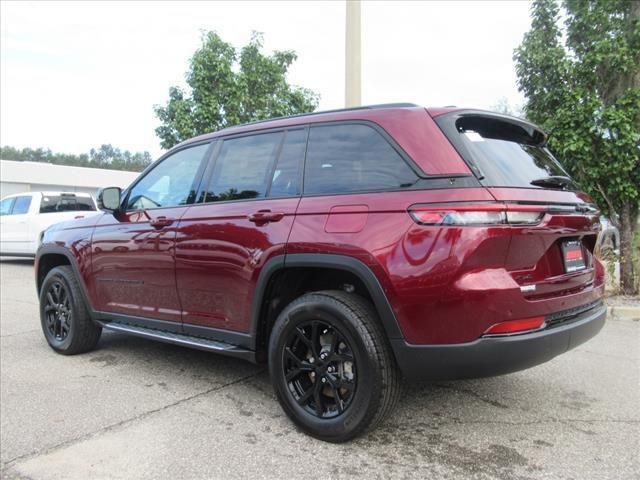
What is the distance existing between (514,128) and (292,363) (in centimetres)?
200

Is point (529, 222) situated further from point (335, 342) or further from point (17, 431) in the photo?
point (17, 431)

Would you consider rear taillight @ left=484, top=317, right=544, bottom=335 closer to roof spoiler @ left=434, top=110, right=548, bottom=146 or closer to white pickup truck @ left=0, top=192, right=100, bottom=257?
roof spoiler @ left=434, top=110, right=548, bottom=146

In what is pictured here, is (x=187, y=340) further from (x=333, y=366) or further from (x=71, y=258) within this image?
(x=71, y=258)

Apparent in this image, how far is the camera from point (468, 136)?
2875 mm

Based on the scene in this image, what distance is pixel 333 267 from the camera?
2.91 meters

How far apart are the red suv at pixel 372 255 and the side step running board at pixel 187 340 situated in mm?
18

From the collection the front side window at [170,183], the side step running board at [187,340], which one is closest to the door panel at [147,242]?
the front side window at [170,183]

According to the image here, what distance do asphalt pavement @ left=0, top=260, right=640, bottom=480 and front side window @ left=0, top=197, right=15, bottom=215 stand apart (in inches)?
409

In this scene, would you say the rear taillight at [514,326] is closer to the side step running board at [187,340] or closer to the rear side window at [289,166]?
the rear side window at [289,166]

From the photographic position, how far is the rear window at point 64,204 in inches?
513

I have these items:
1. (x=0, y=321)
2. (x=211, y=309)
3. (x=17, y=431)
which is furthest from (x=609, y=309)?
(x=0, y=321)

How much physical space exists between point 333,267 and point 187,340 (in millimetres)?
1443

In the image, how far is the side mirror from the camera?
4391 millimetres

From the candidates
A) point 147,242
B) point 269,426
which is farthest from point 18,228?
point 269,426
